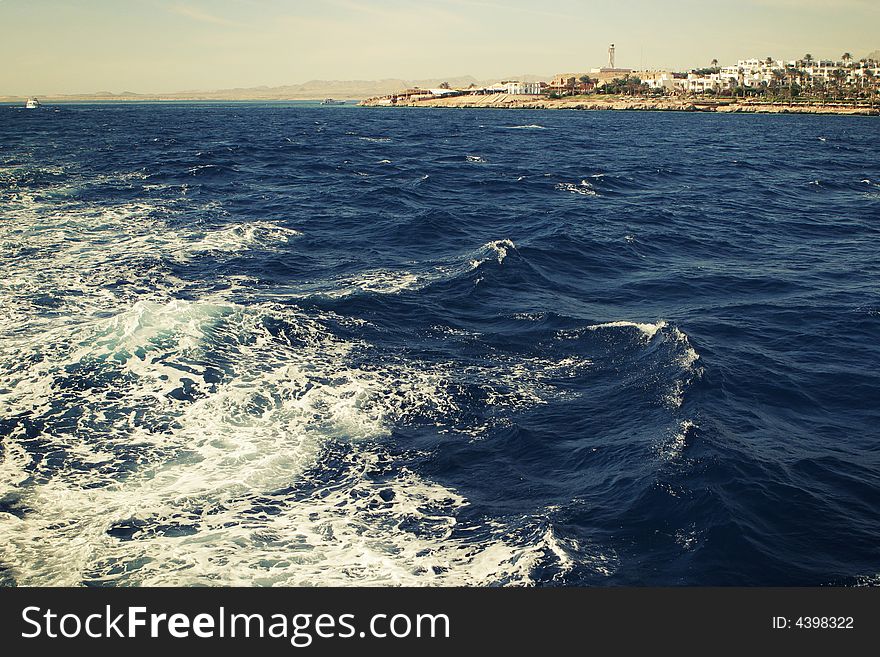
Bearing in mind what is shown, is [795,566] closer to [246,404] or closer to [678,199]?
[246,404]

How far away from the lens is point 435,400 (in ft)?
57.7

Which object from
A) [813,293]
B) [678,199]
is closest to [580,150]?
[678,199]

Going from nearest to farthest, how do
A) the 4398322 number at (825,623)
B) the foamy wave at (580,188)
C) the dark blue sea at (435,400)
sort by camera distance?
the 4398322 number at (825,623)
the dark blue sea at (435,400)
the foamy wave at (580,188)

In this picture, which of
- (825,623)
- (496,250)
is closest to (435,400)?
(825,623)

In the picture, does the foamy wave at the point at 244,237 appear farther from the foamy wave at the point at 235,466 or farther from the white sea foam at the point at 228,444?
the foamy wave at the point at 235,466

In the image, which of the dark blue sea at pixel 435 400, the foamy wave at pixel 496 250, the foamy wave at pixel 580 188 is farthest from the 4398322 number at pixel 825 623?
the foamy wave at pixel 580 188

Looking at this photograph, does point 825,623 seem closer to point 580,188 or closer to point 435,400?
point 435,400

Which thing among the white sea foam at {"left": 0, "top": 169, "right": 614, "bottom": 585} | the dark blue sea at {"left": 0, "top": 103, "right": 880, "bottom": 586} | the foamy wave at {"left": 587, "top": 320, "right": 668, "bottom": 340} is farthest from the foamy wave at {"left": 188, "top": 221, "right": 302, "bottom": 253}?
the foamy wave at {"left": 587, "top": 320, "right": 668, "bottom": 340}

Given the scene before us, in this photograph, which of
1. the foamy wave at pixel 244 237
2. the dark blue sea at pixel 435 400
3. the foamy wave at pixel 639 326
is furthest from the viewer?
the foamy wave at pixel 244 237

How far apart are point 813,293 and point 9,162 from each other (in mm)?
69178

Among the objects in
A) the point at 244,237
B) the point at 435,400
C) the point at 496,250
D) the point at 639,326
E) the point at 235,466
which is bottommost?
the point at 235,466

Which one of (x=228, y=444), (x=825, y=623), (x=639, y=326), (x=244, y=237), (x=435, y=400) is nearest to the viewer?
(x=825, y=623)

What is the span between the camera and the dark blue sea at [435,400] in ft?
39.4

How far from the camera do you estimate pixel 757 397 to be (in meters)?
18.0
